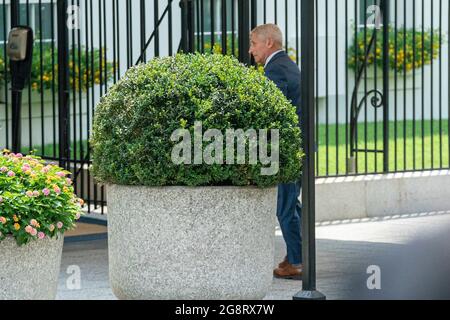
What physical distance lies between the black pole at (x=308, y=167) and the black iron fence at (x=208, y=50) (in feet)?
5.34

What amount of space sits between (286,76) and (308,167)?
176 centimetres

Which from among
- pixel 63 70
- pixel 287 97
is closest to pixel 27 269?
pixel 287 97

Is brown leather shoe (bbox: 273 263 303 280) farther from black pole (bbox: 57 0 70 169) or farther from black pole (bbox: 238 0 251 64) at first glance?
black pole (bbox: 57 0 70 169)

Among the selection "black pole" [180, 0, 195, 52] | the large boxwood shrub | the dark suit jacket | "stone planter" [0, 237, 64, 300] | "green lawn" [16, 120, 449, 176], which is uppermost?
"black pole" [180, 0, 195, 52]

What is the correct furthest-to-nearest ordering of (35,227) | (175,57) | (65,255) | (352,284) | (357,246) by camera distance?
(357,246) < (65,255) < (175,57) < (35,227) < (352,284)

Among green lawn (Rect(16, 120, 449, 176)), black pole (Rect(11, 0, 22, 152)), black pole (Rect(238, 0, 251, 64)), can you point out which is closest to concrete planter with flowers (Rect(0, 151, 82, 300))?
black pole (Rect(238, 0, 251, 64))

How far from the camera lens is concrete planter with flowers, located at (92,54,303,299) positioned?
7.50 meters

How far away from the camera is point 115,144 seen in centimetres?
783

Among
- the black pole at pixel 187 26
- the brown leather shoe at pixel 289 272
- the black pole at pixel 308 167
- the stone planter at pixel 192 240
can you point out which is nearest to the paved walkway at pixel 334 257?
the brown leather shoe at pixel 289 272

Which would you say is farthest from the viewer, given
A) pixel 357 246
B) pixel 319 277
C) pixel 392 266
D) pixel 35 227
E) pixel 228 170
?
pixel 357 246

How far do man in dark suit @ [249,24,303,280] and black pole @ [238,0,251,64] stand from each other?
810 mm

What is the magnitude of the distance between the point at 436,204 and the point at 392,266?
9044 millimetres
